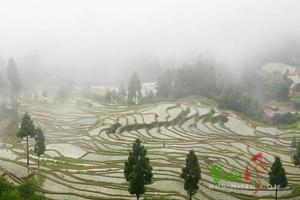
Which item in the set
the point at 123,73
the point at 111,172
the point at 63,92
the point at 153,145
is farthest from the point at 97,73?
the point at 111,172

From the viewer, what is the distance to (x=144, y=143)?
5988 centimetres

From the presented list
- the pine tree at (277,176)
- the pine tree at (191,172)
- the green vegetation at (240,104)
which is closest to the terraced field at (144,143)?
the pine tree at (277,176)

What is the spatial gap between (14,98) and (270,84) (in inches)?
3468

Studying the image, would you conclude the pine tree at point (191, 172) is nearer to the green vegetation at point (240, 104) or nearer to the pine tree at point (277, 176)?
the pine tree at point (277, 176)

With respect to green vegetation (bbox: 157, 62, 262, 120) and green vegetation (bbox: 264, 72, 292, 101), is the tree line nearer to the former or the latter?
green vegetation (bbox: 157, 62, 262, 120)

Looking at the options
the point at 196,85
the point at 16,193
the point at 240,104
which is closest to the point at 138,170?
the point at 16,193

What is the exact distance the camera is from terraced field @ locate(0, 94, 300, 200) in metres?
40.7

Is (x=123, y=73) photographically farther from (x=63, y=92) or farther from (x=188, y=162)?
(x=188, y=162)

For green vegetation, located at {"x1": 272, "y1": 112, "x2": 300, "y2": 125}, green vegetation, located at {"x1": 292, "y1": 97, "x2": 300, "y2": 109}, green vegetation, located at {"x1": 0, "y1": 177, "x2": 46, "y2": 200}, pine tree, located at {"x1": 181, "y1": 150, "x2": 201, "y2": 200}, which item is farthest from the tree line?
green vegetation, located at {"x1": 292, "y1": 97, "x2": 300, "y2": 109}

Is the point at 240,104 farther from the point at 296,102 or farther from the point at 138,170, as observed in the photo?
the point at 138,170

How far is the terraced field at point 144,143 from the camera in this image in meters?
40.7

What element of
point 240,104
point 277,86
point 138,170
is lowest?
point 138,170

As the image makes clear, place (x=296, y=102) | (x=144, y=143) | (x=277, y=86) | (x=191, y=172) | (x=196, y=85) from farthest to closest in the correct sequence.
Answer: (x=277, y=86) → (x=296, y=102) → (x=196, y=85) → (x=144, y=143) → (x=191, y=172)

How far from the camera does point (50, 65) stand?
483ft
